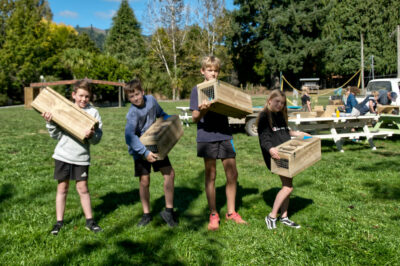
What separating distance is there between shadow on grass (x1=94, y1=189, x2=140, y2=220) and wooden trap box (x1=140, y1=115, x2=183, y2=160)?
1316 mm

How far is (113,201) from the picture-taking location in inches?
183

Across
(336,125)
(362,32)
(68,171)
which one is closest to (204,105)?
(68,171)

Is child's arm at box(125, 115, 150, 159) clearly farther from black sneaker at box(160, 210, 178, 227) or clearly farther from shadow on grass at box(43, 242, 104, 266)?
shadow on grass at box(43, 242, 104, 266)

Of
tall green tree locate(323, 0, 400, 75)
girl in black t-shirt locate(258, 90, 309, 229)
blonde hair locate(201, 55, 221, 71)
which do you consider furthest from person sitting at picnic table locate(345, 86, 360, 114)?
tall green tree locate(323, 0, 400, 75)

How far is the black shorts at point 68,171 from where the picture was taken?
137 inches

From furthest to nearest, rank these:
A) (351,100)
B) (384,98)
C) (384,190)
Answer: (384,98), (351,100), (384,190)

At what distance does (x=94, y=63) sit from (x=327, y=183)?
32288 mm

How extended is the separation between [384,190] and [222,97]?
137 inches

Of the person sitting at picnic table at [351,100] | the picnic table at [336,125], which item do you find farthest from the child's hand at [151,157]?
the person sitting at picnic table at [351,100]

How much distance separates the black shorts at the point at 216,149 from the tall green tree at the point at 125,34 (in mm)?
45417

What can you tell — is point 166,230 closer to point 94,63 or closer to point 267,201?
point 267,201

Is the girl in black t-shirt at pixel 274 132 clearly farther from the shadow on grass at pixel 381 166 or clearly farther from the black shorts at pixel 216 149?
the shadow on grass at pixel 381 166

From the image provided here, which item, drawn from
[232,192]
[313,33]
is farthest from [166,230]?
[313,33]

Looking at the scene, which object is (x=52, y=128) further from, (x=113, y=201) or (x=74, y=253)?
(x=113, y=201)
